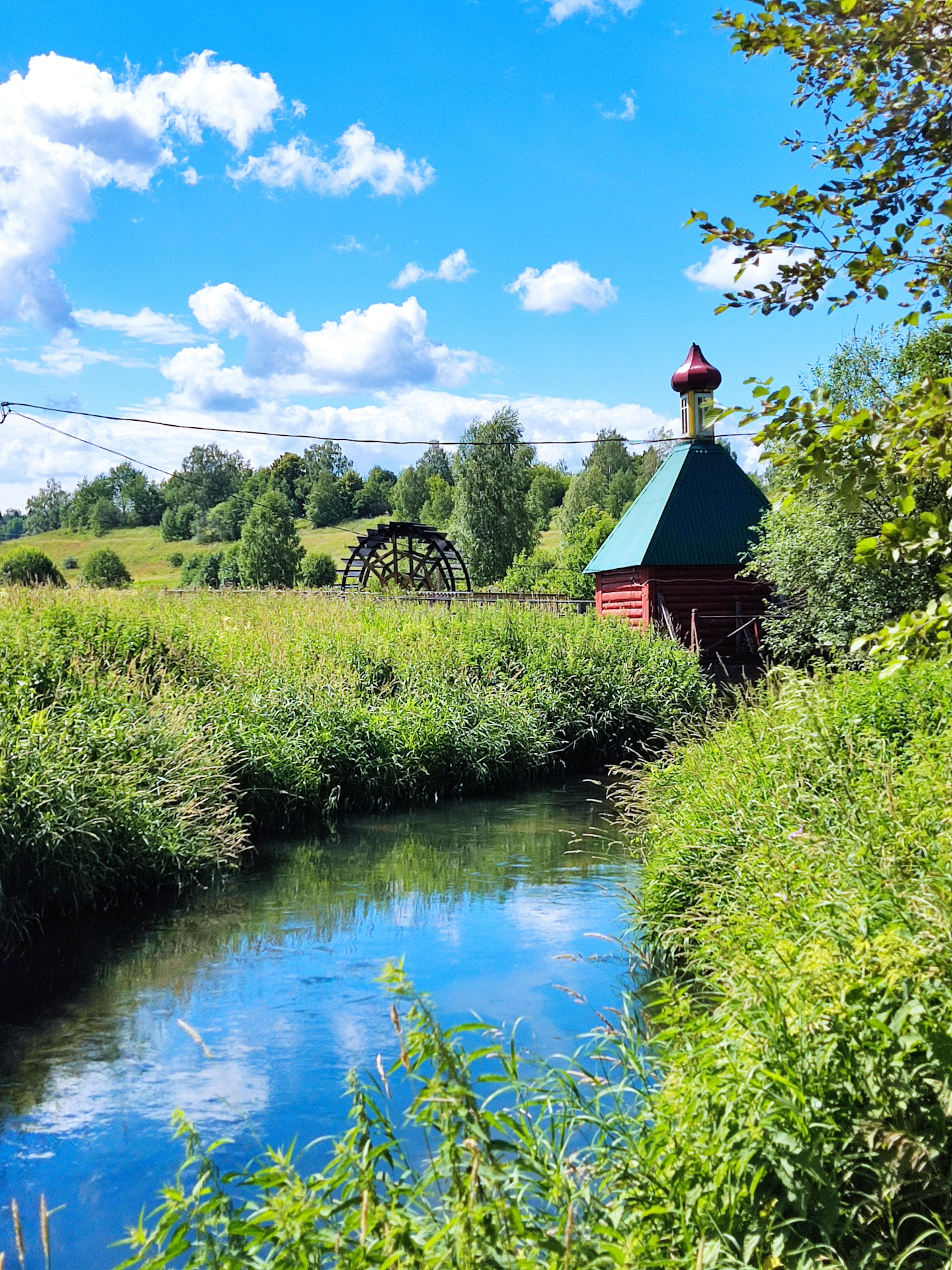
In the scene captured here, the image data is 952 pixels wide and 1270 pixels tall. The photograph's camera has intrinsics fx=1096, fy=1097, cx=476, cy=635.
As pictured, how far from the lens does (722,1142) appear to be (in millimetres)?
2945

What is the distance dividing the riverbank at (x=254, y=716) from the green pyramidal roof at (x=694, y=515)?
290 cm

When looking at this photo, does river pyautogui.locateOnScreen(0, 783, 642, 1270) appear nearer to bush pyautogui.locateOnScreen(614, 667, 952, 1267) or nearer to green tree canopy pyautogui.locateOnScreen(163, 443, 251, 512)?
bush pyautogui.locateOnScreen(614, 667, 952, 1267)

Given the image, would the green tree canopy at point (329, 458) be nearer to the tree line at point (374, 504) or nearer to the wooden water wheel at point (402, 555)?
Answer: the tree line at point (374, 504)

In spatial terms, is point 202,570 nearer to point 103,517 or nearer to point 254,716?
point 103,517

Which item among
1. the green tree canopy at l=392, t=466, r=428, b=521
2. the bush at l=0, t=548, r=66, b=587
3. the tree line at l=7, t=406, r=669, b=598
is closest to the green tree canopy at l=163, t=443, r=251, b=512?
the tree line at l=7, t=406, r=669, b=598

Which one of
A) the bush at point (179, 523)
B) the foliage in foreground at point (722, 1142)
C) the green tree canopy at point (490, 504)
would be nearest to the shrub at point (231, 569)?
the green tree canopy at point (490, 504)

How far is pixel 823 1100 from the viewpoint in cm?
310

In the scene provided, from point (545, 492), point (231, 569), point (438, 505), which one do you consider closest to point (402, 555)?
point (231, 569)

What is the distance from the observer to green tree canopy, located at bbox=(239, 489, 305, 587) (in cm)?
4859

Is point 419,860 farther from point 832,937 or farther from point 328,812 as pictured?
point 832,937

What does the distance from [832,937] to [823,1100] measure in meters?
0.70

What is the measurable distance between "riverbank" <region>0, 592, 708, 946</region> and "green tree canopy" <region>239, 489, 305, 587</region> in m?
30.1

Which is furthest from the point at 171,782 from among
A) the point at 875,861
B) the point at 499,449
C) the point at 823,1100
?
the point at 499,449

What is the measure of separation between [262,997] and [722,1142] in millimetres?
4137
